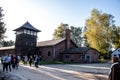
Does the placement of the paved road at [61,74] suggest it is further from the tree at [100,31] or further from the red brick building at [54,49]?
the tree at [100,31]

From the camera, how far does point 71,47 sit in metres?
52.1

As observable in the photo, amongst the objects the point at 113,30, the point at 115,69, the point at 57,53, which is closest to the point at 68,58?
the point at 57,53

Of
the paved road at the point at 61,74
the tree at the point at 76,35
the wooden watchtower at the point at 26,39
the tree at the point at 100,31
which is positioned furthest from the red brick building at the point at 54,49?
the tree at the point at 76,35

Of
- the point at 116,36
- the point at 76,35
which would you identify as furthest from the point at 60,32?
the point at 76,35

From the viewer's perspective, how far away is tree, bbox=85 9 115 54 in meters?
57.2

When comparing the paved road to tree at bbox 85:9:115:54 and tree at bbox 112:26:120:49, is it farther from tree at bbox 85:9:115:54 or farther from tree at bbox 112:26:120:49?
tree at bbox 112:26:120:49

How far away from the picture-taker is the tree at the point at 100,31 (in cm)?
5725

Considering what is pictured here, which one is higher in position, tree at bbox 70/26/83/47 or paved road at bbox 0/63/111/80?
tree at bbox 70/26/83/47

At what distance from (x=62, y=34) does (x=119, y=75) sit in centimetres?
6995

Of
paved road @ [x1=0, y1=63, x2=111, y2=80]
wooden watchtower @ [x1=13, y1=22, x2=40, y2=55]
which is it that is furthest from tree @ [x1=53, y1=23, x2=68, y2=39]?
paved road @ [x1=0, y1=63, x2=111, y2=80]

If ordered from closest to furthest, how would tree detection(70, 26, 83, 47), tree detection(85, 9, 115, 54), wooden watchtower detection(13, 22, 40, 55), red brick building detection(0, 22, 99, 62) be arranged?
red brick building detection(0, 22, 99, 62)
wooden watchtower detection(13, 22, 40, 55)
tree detection(85, 9, 115, 54)
tree detection(70, 26, 83, 47)

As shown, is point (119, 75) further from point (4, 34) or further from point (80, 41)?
point (80, 41)

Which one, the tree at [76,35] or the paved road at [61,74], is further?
the tree at [76,35]

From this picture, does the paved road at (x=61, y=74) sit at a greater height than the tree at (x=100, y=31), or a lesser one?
lesser
